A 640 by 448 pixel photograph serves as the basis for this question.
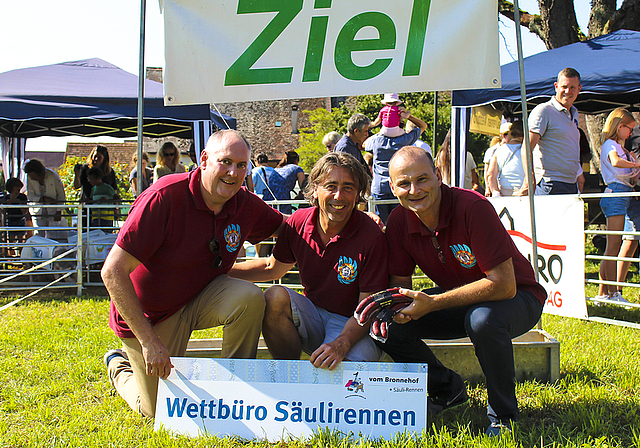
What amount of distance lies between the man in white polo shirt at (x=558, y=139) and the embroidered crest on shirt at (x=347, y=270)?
10.2 ft

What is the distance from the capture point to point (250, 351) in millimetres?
2945

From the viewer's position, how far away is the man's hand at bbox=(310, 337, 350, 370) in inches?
100.0

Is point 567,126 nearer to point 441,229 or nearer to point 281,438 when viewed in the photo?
point 441,229

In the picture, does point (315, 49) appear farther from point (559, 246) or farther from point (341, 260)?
point (559, 246)

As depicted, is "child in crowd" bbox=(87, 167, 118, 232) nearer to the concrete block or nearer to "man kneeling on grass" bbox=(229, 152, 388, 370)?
the concrete block

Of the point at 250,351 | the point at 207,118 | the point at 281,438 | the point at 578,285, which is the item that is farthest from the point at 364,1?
the point at 207,118

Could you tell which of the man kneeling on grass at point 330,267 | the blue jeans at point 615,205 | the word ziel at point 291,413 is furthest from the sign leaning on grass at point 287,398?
the blue jeans at point 615,205

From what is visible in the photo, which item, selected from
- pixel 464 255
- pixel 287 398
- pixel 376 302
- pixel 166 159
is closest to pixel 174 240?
pixel 287 398

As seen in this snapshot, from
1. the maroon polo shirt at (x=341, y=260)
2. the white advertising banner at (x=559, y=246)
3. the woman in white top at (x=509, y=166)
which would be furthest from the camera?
the woman in white top at (x=509, y=166)

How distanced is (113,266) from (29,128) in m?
10.1

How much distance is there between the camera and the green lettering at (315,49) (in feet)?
10.7

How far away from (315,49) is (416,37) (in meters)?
0.64

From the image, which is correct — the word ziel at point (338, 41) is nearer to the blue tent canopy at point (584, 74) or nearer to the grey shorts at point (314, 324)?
the grey shorts at point (314, 324)

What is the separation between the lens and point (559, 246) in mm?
4848
